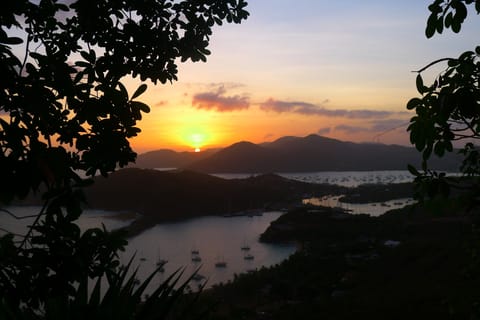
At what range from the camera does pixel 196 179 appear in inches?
3233

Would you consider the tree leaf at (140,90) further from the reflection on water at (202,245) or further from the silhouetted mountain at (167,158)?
the silhouetted mountain at (167,158)

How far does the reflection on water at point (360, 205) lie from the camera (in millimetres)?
75000

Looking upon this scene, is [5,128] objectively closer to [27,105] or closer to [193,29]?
[27,105]

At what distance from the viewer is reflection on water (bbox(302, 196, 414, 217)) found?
75.0 meters

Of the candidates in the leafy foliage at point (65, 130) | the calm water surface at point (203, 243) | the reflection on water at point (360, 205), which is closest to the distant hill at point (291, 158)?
the reflection on water at point (360, 205)

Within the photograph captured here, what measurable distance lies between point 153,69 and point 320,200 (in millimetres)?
90292

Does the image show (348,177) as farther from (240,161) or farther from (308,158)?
(240,161)

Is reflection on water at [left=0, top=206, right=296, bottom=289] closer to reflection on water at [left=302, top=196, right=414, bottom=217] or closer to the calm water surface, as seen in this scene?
the calm water surface

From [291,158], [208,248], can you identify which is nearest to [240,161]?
[291,158]

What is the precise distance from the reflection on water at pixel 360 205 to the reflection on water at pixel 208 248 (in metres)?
18.4

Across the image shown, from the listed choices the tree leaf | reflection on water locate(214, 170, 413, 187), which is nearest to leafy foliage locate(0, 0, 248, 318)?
the tree leaf

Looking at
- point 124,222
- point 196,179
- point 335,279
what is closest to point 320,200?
point 196,179

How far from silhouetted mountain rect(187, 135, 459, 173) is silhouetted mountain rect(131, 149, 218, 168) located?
1380cm

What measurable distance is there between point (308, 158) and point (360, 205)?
70.1 metres
